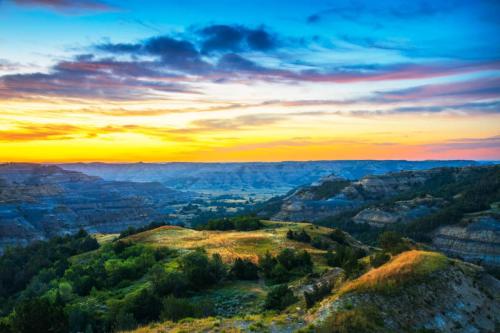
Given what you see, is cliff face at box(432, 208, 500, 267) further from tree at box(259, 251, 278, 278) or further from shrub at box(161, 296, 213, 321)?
shrub at box(161, 296, 213, 321)

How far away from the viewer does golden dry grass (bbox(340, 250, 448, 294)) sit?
997 inches

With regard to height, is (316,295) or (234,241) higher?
(316,295)

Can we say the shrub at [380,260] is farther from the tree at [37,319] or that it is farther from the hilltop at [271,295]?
the tree at [37,319]

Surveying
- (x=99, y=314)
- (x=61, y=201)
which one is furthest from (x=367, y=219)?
(x=61, y=201)

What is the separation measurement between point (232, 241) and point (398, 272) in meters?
34.2

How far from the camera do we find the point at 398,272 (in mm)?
26938

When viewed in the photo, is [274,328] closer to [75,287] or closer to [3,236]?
[75,287]

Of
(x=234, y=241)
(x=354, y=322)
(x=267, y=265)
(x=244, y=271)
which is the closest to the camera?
(x=354, y=322)

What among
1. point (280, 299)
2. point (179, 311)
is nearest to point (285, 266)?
point (280, 299)

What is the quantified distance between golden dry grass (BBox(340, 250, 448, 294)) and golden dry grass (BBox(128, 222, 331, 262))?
779 inches

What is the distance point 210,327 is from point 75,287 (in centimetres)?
2673

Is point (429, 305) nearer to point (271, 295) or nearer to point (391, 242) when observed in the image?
point (271, 295)

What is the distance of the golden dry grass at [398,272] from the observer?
2533cm

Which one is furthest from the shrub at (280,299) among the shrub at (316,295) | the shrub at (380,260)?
the shrub at (380,260)
